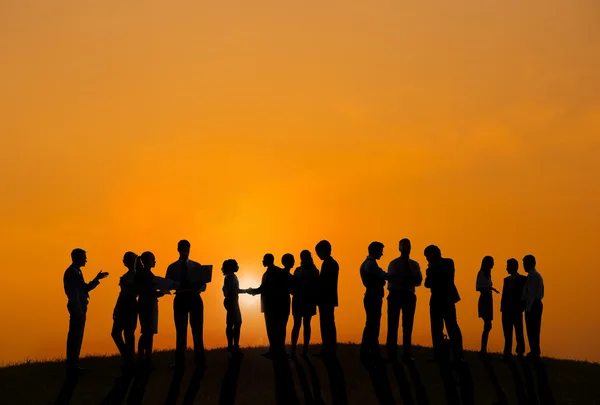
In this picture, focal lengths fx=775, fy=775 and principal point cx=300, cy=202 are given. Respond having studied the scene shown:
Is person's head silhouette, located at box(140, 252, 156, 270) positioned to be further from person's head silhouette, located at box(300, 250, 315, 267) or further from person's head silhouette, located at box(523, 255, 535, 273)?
person's head silhouette, located at box(523, 255, 535, 273)

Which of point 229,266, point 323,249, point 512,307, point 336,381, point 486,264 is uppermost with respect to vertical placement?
point 323,249

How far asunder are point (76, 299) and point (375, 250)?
824 centimetres

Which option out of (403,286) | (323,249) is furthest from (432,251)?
(323,249)

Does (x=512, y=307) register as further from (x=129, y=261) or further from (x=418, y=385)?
(x=129, y=261)

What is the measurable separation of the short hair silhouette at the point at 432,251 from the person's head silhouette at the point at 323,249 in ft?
8.94

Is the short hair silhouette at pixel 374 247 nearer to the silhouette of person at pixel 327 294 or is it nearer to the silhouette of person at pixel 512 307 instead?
the silhouette of person at pixel 327 294

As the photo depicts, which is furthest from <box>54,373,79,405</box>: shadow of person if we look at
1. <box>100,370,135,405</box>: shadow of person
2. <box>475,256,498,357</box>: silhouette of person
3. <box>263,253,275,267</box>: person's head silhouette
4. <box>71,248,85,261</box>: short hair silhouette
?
<box>475,256,498,357</box>: silhouette of person

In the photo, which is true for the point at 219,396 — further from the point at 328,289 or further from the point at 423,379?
the point at 423,379

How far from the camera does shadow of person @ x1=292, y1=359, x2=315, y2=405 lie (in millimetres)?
18625

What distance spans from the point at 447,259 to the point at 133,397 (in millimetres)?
9209

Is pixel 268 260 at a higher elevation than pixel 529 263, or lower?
higher

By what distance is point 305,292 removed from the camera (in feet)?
71.6

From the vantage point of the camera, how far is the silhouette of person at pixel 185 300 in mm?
20594

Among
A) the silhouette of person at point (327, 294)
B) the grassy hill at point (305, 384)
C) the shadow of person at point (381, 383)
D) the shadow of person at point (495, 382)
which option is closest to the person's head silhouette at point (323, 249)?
the silhouette of person at point (327, 294)
